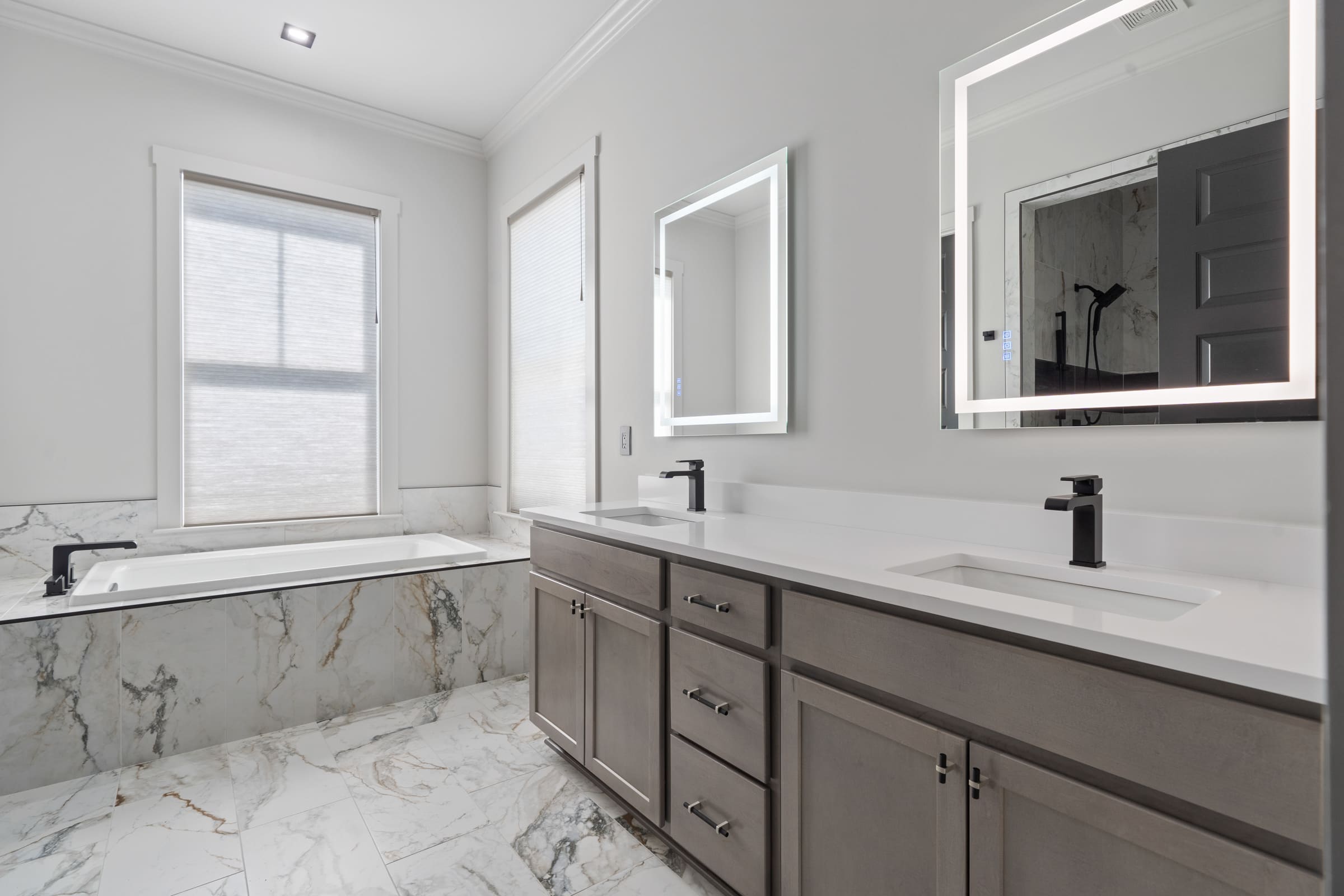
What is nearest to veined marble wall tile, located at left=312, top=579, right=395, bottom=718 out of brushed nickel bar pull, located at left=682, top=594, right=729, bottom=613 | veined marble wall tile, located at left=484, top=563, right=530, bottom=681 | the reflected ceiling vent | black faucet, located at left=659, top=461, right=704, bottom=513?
veined marble wall tile, located at left=484, top=563, right=530, bottom=681

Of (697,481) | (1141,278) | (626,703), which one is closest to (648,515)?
(697,481)

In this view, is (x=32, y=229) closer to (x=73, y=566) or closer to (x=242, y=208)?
(x=242, y=208)

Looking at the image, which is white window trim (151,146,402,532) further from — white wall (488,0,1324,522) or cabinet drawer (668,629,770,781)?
cabinet drawer (668,629,770,781)

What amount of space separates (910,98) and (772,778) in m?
1.64

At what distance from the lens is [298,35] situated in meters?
3.04

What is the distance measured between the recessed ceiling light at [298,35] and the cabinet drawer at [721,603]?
288 centimetres

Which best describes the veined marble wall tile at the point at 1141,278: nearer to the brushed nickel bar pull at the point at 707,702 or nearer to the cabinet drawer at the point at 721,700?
the cabinet drawer at the point at 721,700

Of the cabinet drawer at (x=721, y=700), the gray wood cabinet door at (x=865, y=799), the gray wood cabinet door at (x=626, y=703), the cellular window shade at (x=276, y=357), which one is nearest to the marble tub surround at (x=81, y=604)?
the cellular window shade at (x=276, y=357)

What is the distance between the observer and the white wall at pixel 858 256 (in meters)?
1.37

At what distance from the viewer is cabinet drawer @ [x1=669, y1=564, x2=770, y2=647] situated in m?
1.47

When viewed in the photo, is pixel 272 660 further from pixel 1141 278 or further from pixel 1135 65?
pixel 1135 65

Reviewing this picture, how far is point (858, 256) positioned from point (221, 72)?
319 centimetres

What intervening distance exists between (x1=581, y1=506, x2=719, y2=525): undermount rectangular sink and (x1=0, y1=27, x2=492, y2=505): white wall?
2.27 m

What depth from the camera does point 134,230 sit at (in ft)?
10.3
